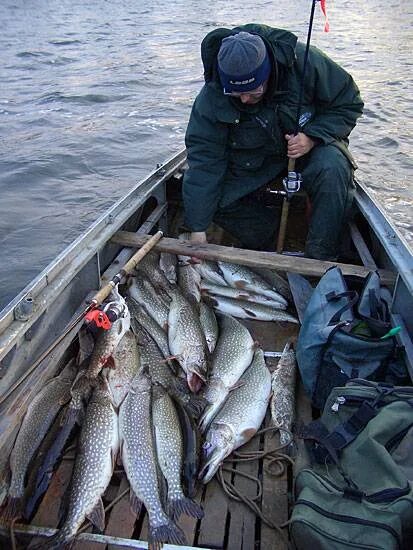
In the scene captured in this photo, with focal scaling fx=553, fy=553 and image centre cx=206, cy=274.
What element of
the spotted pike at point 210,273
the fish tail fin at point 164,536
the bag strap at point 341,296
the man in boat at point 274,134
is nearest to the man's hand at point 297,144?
the man in boat at point 274,134

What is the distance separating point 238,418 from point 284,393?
1.36ft

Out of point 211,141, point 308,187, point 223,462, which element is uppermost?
point 211,141

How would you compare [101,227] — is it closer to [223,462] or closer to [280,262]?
[280,262]

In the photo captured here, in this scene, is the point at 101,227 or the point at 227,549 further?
the point at 101,227

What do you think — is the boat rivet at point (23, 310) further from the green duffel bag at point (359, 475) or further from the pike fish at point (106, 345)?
the green duffel bag at point (359, 475)

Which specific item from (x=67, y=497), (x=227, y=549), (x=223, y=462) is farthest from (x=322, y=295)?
(x=67, y=497)

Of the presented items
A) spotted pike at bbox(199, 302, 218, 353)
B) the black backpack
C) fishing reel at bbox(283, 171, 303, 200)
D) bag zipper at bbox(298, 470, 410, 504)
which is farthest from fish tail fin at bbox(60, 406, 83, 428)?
fishing reel at bbox(283, 171, 303, 200)

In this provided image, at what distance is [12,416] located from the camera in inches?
118

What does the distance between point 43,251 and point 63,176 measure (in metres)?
3.08

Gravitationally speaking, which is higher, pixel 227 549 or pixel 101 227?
pixel 101 227

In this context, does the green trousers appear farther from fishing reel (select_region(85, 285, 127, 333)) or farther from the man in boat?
fishing reel (select_region(85, 285, 127, 333))

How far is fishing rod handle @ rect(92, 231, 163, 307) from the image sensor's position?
361cm

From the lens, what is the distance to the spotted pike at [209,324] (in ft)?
13.2

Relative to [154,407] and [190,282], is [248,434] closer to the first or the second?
[154,407]
